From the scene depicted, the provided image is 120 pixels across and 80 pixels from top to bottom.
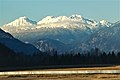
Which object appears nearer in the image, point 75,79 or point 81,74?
point 75,79

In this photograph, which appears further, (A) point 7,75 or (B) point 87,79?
(A) point 7,75

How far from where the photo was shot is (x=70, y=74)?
112375 millimetres

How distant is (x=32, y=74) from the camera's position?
381ft

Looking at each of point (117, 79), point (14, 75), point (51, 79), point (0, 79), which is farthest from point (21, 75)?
point (117, 79)

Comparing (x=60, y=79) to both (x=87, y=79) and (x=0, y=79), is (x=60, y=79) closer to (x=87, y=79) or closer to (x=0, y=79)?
(x=87, y=79)

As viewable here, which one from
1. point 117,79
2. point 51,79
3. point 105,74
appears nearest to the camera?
point 117,79

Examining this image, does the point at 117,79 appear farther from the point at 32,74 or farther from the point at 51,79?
the point at 32,74

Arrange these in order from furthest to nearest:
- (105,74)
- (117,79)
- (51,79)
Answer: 1. (105,74)
2. (51,79)
3. (117,79)

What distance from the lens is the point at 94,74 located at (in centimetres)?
11138

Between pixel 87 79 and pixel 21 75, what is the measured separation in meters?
25.5

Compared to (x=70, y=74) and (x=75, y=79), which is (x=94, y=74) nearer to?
(x=70, y=74)

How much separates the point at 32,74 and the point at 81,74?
47.3 ft

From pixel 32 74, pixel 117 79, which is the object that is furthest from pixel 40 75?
pixel 117 79

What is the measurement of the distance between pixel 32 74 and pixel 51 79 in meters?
18.4
